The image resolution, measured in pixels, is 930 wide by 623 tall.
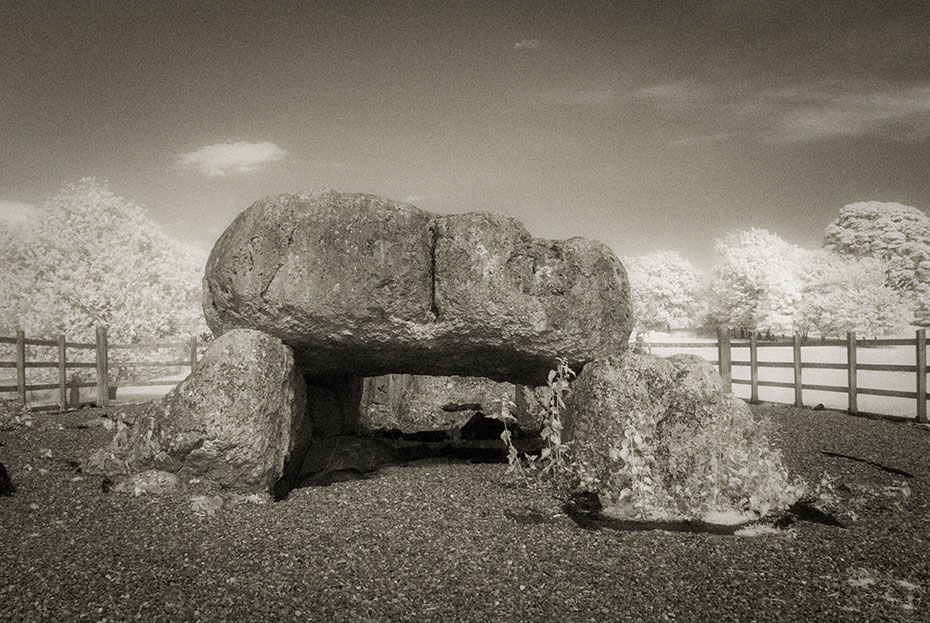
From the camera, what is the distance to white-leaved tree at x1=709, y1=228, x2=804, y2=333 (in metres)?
38.1

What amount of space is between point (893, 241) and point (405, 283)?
47.2 meters

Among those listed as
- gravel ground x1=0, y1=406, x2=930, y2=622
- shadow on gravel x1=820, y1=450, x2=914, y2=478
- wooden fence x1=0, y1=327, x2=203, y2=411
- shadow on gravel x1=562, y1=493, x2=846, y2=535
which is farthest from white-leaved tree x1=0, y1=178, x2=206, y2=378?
shadow on gravel x1=820, y1=450, x2=914, y2=478

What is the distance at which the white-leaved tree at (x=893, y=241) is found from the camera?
1572 inches

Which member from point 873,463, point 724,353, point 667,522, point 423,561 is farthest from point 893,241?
point 423,561

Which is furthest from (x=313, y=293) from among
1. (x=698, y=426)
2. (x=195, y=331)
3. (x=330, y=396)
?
(x=195, y=331)

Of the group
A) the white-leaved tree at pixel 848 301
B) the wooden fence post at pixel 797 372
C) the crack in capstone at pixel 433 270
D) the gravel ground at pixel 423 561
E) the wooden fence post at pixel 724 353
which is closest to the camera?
the gravel ground at pixel 423 561

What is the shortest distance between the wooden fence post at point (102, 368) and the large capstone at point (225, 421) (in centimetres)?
1133

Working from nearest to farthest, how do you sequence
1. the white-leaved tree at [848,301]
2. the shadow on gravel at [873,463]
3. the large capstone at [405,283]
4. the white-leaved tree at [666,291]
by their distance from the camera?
the large capstone at [405,283] < the shadow on gravel at [873,463] < the white-leaved tree at [848,301] < the white-leaved tree at [666,291]

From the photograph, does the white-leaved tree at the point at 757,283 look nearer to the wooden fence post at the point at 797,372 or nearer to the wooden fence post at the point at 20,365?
the wooden fence post at the point at 797,372

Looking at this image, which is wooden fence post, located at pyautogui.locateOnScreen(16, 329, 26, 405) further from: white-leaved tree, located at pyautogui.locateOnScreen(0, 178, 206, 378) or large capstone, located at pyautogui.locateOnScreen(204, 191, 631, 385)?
large capstone, located at pyautogui.locateOnScreen(204, 191, 631, 385)

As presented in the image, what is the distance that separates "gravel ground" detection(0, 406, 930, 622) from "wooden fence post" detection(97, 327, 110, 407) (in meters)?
10.4

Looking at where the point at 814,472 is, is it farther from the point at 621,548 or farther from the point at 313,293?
the point at 313,293

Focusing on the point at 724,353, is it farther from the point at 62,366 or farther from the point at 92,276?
the point at 92,276

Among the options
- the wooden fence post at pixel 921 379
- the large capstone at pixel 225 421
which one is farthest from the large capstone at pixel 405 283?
the wooden fence post at pixel 921 379
